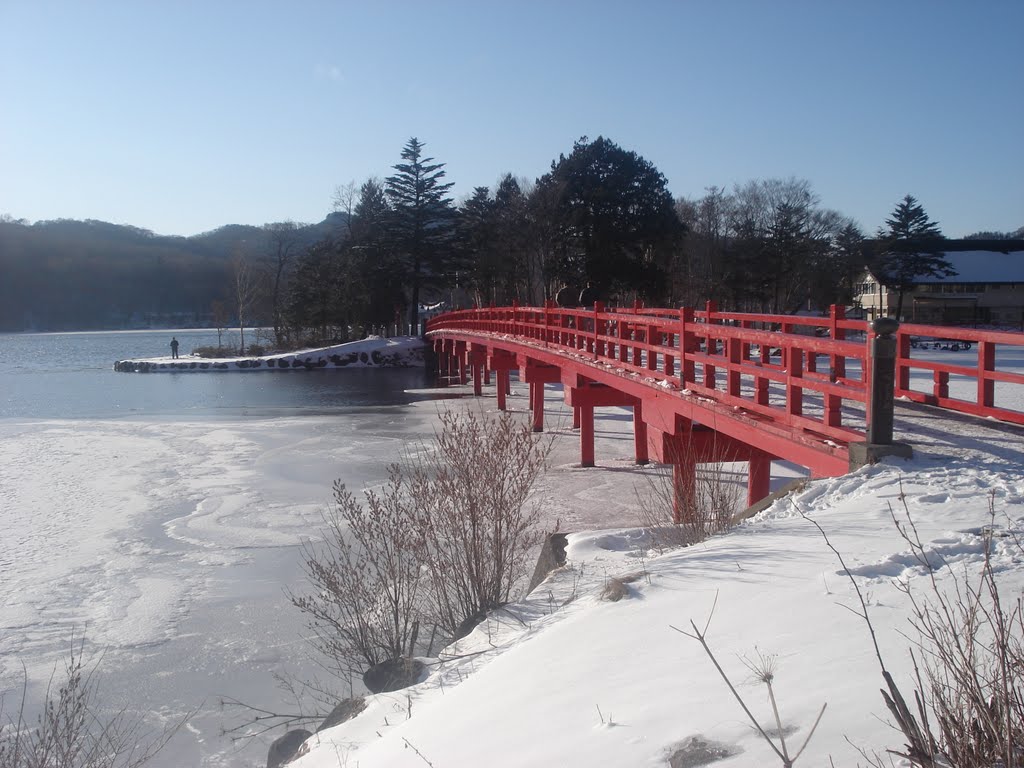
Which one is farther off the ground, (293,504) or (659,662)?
(659,662)

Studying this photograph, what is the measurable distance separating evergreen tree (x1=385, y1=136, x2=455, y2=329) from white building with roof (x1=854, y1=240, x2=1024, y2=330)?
90.4ft

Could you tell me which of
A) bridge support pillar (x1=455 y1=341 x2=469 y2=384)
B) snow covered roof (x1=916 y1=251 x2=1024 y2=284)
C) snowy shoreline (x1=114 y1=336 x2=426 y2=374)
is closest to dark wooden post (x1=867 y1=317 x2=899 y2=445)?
bridge support pillar (x1=455 y1=341 x2=469 y2=384)

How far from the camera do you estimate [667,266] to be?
49.9 metres

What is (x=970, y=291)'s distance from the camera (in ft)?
165

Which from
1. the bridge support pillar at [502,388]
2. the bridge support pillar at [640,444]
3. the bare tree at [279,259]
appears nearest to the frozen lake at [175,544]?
the bridge support pillar at [502,388]

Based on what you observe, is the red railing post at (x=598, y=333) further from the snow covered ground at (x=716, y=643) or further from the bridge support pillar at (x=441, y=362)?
the bridge support pillar at (x=441, y=362)

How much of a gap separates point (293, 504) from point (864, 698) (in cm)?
1097

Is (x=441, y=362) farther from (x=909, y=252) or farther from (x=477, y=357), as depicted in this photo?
(x=909, y=252)

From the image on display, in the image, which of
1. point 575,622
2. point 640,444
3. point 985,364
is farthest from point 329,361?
point 575,622

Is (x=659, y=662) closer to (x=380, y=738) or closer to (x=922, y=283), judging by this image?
(x=380, y=738)

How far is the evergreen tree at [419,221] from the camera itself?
194 ft

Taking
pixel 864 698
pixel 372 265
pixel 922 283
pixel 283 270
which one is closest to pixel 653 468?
pixel 864 698

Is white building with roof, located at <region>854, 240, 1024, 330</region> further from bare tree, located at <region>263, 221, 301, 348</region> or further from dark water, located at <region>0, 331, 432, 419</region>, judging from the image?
bare tree, located at <region>263, 221, 301, 348</region>

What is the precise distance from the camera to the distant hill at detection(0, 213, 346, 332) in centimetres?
12475
